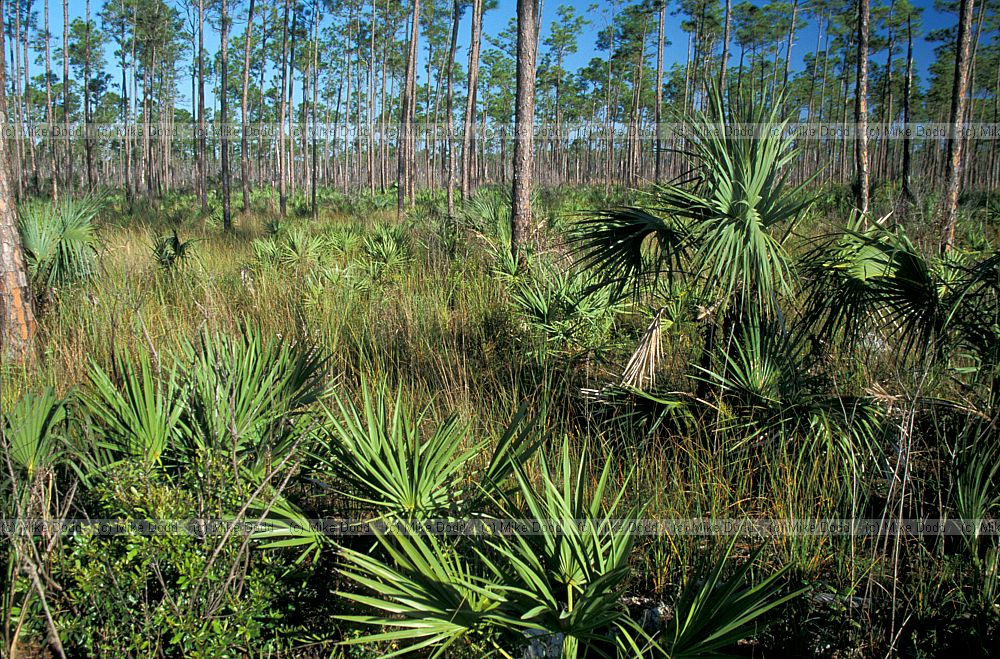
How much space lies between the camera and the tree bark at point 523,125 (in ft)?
26.9

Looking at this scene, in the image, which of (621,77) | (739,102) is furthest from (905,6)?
(739,102)

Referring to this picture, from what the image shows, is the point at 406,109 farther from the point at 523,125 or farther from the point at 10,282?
the point at 10,282

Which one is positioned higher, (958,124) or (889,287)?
(958,124)

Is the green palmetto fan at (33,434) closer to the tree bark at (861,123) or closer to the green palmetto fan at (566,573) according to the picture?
the green palmetto fan at (566,573)

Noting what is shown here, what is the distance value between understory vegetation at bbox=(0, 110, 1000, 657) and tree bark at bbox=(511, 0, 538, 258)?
124 inches

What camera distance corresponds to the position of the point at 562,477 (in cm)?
298

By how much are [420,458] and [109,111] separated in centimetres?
6497

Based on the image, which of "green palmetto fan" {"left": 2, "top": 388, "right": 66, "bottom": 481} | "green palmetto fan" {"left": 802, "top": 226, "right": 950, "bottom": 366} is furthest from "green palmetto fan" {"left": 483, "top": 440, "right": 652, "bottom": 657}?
"green palmetto fan" {"left": 802, "top": 226, "right": 950, "bottom": 366}

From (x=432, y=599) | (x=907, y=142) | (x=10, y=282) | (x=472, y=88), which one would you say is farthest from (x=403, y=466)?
(x=907, y=142)

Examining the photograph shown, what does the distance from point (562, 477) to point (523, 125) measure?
20.4ft

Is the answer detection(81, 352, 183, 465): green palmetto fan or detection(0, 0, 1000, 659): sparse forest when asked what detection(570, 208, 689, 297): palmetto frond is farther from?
detection(81, 352, 183, 465): green palmetto fan

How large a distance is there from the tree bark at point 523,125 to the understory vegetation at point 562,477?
3.14 meters

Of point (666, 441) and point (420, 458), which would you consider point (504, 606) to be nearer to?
point (420, 458)

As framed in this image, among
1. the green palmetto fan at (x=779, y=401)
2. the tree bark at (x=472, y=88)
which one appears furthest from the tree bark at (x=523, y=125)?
the tree bark at (x=472, y=88)
